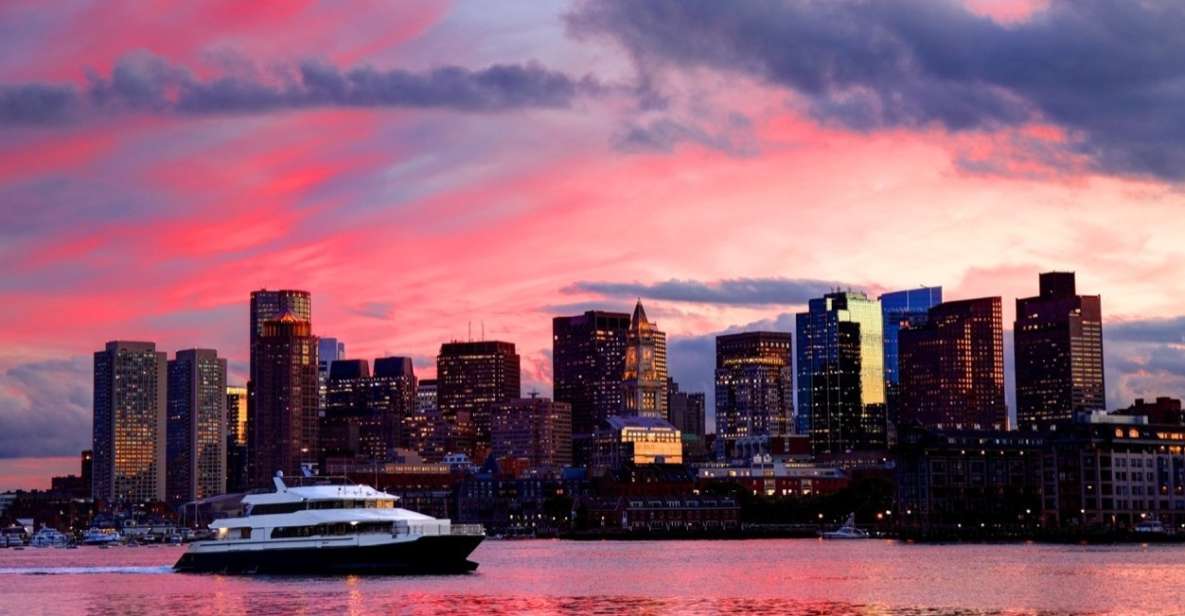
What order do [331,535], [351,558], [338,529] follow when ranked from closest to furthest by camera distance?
[351,558] → [331,535] → [338,529]

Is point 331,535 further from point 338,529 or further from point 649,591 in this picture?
point 649,591

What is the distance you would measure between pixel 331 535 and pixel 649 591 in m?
22.8

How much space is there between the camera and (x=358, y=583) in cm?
12975

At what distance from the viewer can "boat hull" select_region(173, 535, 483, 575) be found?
133 m

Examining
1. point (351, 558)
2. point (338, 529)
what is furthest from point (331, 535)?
point (351, 558)

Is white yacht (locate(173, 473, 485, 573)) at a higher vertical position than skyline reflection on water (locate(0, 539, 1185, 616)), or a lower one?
higher

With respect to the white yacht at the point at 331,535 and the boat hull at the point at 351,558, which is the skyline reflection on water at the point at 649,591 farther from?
the white yacht at the point at 331,535

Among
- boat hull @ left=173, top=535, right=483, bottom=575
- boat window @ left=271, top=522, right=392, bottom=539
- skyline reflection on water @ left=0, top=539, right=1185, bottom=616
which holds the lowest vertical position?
skyline reflection on water @ left=0, top=539, right=1185, bottom=616

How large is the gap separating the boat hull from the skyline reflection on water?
39.9 inches

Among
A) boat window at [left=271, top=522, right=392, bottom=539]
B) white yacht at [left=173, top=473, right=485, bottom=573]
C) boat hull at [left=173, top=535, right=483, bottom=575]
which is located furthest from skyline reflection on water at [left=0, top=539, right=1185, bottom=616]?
boat window at [left=271, top=522, right=392, bottom=539]

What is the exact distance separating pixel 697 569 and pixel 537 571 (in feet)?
48.6

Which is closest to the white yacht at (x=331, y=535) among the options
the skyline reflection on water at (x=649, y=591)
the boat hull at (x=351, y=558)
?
the boat hull at (x=351, y=558)

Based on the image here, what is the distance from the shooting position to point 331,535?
134 meters

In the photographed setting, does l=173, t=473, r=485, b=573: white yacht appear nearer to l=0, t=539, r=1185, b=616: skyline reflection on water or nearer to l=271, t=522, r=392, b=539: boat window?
l=271, t=522, r=392, b=539: boat window
